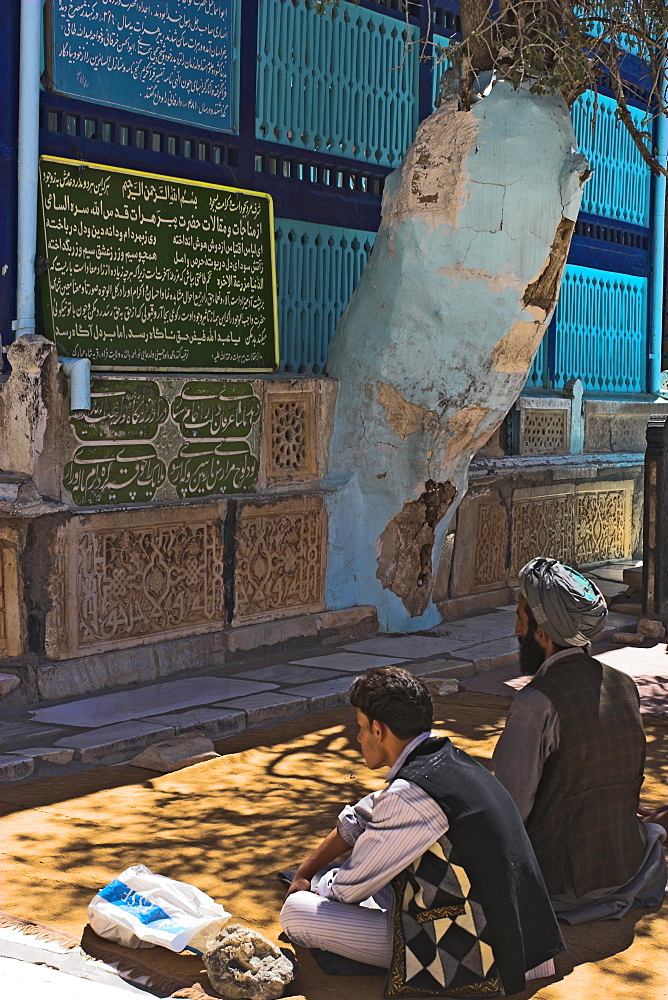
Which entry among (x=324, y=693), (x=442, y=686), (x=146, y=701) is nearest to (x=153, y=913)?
(x=146, y=701)

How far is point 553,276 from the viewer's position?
9.40 m

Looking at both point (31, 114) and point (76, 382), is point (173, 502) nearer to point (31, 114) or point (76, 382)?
point (76, 382)

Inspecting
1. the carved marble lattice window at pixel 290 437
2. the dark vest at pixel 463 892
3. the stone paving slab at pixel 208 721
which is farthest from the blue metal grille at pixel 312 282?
the dark vest at pixel 463 892

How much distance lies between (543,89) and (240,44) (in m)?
2.25

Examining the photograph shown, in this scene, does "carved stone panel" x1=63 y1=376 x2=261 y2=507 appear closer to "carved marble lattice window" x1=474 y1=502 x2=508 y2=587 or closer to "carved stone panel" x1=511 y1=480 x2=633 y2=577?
"carved marble lattice window" x1=474 y1=502 x2=508 y2=587

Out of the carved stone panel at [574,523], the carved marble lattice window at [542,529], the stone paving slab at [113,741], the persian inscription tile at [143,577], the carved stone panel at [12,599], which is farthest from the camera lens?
the carved stone panel at [574,523]

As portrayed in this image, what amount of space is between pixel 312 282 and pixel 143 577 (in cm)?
319

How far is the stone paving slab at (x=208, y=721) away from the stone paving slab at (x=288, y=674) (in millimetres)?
923

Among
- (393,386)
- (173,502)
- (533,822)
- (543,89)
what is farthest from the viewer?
(393,386)

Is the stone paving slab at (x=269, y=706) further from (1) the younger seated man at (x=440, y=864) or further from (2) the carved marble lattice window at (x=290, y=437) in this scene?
(1) the younger seated man at (x=440, y=864)

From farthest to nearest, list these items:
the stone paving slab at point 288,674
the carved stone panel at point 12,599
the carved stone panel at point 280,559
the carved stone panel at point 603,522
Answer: the carved stone panel at point 603,522
the carved stone panel at point 280,559
the stone paving slab at point 288,674
the carved stone panel at point 12,599

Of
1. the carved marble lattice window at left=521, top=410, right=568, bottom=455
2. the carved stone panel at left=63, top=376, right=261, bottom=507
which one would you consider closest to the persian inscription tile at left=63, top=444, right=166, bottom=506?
the carved stone panel at left=63, top=376, right=261, bottom=507

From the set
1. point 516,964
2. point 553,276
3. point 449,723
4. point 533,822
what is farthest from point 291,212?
point 516,964

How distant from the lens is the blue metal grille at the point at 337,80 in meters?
9.52
